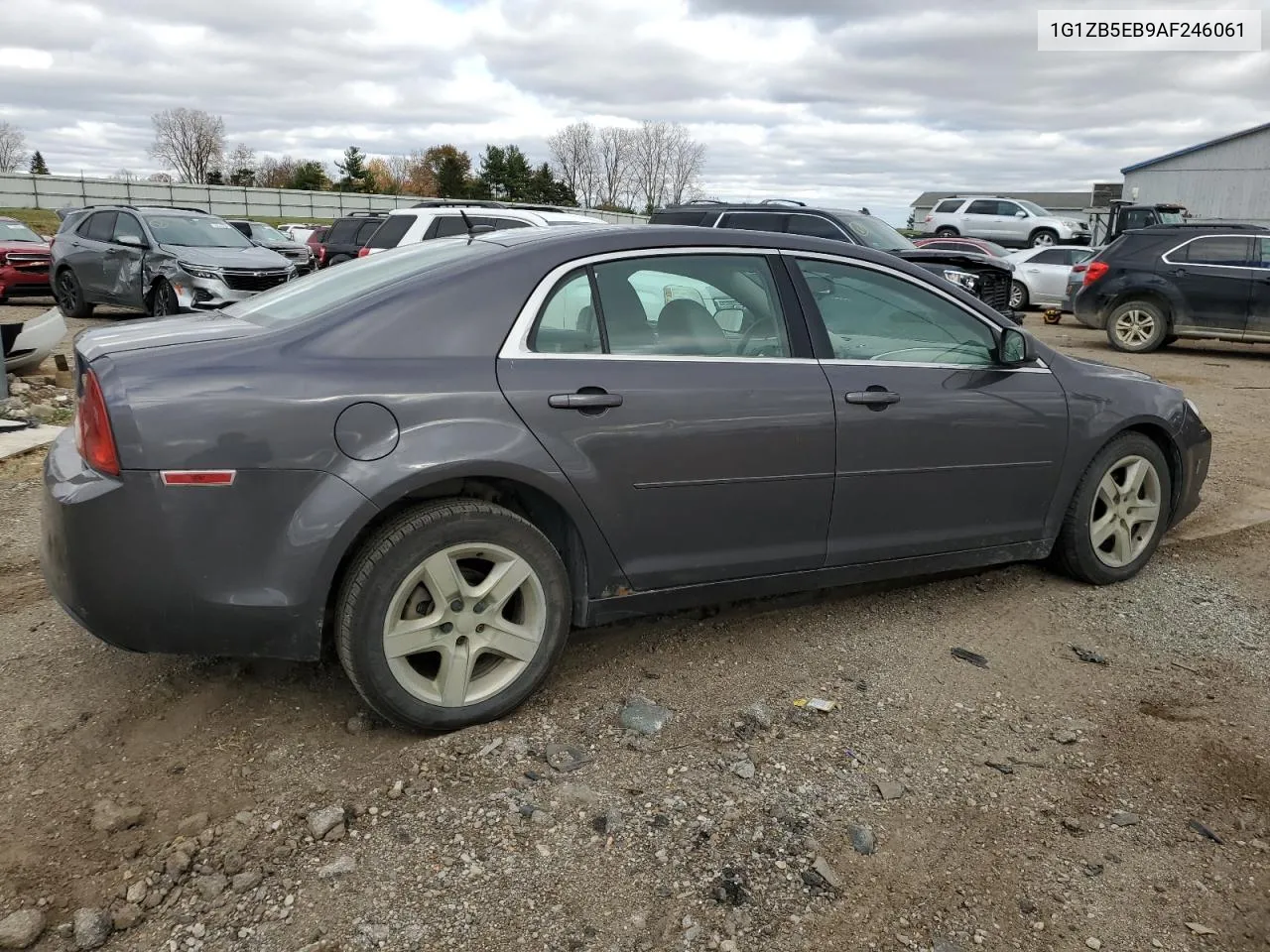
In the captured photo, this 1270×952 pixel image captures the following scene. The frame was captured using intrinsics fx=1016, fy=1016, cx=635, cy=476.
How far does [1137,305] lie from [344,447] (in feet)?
43.3

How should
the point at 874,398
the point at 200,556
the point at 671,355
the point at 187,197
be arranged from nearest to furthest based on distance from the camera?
the point at 200,556 < the point at 671,355 < the point at 874,398 < the point at 187,197

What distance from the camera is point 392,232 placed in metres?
13.1

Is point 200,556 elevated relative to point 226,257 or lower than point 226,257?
lower

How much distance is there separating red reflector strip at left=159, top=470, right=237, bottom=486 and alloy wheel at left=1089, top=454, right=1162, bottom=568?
3.54 m

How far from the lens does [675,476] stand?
3395 millimetres

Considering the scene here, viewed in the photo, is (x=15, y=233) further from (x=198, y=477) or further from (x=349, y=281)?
(x=198, y=477)

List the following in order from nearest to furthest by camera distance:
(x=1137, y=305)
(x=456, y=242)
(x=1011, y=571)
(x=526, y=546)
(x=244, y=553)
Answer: (x=244, y=553) < (x=526, y=546) < (x=456, y=242) < (x=1011, y=571) < (x=1137, y=305)

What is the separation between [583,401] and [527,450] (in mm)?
252

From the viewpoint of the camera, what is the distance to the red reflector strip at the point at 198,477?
9.16 ft

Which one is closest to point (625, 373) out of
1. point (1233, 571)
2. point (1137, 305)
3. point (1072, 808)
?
point (1072, 808)

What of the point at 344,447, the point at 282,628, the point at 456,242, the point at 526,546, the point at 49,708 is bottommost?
the point at 49,708

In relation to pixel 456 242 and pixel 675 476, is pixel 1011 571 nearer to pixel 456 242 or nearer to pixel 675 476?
pixel 675 476

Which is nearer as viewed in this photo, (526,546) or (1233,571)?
(526,546)

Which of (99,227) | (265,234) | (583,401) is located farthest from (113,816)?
(265,234)
